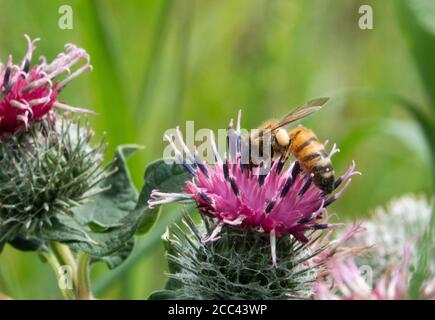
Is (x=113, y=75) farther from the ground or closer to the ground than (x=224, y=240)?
farther from the ground

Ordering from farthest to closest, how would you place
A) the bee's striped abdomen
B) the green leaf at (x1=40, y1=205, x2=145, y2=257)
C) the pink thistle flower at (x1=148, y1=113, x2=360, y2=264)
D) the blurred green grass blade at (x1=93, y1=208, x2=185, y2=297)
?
the blurred green grass blade at (x1=93, y1=208, x2=185, y2=297) < the green leaf at (x1=40, y1=205, x2=145, y2=257) < the bee's striped abdomen < the pink thistle flower at (x1=148, y1=113, x2=360, y2=264)

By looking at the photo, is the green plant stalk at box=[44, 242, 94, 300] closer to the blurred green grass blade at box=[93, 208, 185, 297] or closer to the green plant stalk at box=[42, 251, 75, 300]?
the green plant stalk at box=[42, 251, 75, 300]

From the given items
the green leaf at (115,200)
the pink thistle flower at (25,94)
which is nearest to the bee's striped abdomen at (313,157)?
the green leaf at (115,200)

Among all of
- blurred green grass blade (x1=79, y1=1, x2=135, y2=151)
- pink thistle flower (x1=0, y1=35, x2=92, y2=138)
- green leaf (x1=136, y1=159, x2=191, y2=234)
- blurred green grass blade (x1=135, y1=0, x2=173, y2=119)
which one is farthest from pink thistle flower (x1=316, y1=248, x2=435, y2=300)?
blurred green grass blade (x1=135, y1=0, x2=173, y2=119)

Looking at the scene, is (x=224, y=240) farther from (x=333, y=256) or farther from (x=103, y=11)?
(x=103, y=11)

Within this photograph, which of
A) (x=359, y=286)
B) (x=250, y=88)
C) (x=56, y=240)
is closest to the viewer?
(x=359, y=286)

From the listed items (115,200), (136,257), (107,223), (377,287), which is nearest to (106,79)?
(136,257)

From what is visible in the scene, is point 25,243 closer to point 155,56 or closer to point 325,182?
point 325,182
